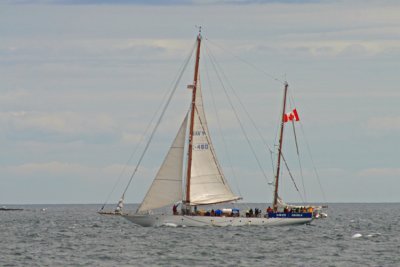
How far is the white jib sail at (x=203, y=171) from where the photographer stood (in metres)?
111

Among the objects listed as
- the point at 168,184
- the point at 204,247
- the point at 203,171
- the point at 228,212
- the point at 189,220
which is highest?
the point at 203,171

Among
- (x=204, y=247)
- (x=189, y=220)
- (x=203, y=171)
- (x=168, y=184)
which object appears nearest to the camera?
(x=204, y=247)

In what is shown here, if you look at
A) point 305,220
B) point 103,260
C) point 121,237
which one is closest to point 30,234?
point 121,237

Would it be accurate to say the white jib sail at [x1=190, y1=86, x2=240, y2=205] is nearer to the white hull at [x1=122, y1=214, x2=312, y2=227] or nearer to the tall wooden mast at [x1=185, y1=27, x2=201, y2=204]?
the tall wooden mast at [x1=185, y1=27, x2=201, y2=204]

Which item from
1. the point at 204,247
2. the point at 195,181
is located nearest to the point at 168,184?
the point at 195,181

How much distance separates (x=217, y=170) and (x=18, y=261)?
125ft

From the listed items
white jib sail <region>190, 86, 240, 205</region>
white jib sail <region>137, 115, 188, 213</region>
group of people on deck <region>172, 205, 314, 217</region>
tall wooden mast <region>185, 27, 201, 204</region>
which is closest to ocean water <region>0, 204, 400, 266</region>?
group of people on deck <region>172, 205, 314, 217</region>

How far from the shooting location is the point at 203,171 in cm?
11131

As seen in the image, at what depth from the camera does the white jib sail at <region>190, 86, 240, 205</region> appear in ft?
363

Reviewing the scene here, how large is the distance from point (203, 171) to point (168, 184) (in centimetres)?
543

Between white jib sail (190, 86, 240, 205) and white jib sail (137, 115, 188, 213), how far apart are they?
2.83 metres

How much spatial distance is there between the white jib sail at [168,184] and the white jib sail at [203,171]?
9.30ft

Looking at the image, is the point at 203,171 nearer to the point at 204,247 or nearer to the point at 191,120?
the point at 191,120

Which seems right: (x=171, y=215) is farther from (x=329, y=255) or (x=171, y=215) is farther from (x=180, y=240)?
(x=329, y=255)
